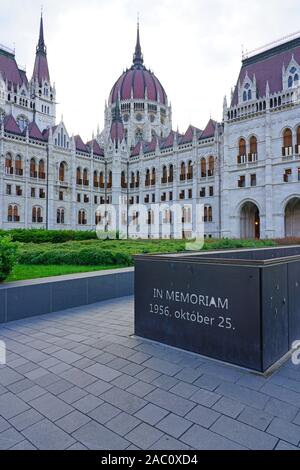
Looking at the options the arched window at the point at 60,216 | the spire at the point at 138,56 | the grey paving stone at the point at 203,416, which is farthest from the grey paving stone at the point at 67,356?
the spire at the point at 138,56

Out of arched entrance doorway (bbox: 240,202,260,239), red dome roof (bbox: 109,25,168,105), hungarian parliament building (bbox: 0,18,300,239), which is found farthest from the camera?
red dome roof (bbox: 109,25,168,105)

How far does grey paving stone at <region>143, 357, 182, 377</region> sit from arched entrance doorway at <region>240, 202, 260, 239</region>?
123 ft

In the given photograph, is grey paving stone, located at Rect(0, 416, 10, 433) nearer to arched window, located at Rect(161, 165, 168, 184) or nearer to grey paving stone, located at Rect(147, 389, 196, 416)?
grey paving stone, located at Rect(147, 389, 196, 416)

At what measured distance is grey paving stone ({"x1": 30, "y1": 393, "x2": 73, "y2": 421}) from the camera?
Answer: 3428 millimetres

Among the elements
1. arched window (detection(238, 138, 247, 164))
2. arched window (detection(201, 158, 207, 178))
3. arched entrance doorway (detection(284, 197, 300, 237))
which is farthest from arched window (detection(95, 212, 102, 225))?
arched entrance doorway (detection(284, 197, 300, 237))

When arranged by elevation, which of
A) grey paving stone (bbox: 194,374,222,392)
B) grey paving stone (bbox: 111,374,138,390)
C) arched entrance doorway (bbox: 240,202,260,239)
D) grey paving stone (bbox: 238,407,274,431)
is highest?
arched entrance doorway (bbox: 240,202,260,239)

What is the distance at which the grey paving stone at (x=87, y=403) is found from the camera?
354cm

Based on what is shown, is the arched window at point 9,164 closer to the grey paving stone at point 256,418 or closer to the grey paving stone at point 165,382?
the grey paving stone at point 165,382

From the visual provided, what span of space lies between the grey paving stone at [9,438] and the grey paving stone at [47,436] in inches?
2.9

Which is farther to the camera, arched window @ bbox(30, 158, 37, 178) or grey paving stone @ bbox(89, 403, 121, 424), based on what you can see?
arched window @ bbox(30, 158, 37, 178)

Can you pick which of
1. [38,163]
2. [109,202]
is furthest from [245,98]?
[38,163]

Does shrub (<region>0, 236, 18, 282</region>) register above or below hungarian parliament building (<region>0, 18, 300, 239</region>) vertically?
below

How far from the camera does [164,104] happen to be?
7119 centimetres

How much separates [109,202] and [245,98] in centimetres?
2828
